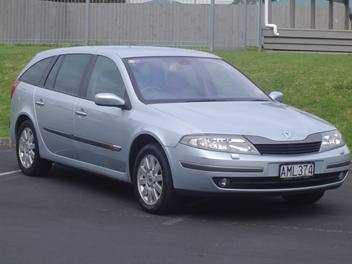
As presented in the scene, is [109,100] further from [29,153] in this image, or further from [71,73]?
[29,153]

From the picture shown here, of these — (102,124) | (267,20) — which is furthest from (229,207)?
(267,20)

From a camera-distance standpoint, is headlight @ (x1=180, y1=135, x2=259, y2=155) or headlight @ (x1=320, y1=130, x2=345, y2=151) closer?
headlight @ (x1=180, y1=135, x2=259, y2=155)

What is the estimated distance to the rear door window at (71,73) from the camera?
10.5 meters

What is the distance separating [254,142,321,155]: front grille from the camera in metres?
8.59

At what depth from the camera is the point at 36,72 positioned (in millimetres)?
11523

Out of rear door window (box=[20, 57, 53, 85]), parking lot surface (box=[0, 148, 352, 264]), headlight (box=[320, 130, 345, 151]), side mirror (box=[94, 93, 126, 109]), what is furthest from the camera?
rear door window (box=[20, 57, 53, 85])

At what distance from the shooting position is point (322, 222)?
8.88 m

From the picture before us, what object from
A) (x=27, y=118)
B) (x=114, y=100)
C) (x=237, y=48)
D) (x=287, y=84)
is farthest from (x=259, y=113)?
(x=237, y=48)

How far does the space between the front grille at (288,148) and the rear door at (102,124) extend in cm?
148

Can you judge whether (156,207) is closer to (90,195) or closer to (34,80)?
(90,195)

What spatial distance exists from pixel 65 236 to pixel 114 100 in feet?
5.85

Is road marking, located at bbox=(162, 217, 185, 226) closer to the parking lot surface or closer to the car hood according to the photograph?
the parking lot surface

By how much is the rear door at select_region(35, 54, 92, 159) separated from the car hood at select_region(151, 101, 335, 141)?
4.75 ft

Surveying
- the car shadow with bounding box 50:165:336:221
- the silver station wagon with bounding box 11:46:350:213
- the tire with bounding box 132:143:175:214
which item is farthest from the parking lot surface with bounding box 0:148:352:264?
the silver station wagon with bounding box 11:46:350:213
